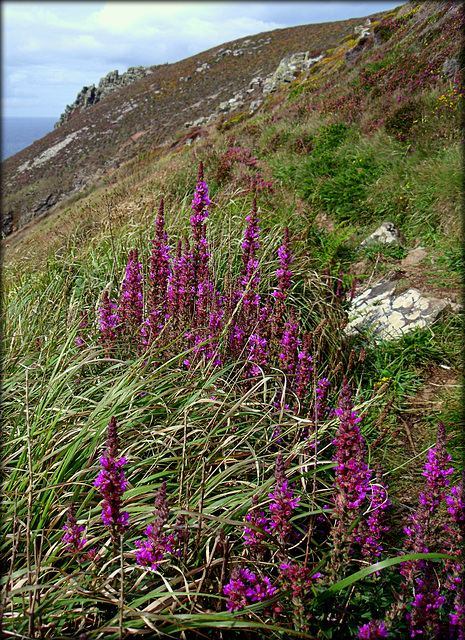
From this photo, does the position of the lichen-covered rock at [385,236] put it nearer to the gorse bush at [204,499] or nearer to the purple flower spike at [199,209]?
the gorse bush at [204,499]

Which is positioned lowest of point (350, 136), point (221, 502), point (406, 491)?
point (406, 491)

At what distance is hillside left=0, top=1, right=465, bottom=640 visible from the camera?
1.27 meters

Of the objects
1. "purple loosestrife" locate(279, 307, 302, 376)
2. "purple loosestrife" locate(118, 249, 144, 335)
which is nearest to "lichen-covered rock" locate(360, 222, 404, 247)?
"purple loosestrife" locate(279, 307, 302, 376)

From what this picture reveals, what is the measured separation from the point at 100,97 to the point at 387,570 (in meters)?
67.9

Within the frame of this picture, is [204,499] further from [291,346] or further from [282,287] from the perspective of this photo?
[282,287]

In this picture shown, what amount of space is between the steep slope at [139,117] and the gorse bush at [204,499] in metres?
30.5

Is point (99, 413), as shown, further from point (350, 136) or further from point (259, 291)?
point (350, 136)

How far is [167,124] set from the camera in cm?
3416

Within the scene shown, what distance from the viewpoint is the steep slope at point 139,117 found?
3262 centimetres

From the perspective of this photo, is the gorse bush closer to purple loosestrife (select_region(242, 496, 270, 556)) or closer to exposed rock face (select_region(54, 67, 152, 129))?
purple loosestrife (select_region(242, 496, 270, 556))

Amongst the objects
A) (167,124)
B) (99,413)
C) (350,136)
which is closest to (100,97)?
(167,124)

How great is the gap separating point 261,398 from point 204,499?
0.87 metres

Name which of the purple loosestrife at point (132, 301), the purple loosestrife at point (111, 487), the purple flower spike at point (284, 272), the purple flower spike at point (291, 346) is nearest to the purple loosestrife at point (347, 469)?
the purple loosestrife at point (111, 487)

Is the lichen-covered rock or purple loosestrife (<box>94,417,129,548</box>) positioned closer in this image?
purple loosestrife (<box>94,417,129,548</box>)
